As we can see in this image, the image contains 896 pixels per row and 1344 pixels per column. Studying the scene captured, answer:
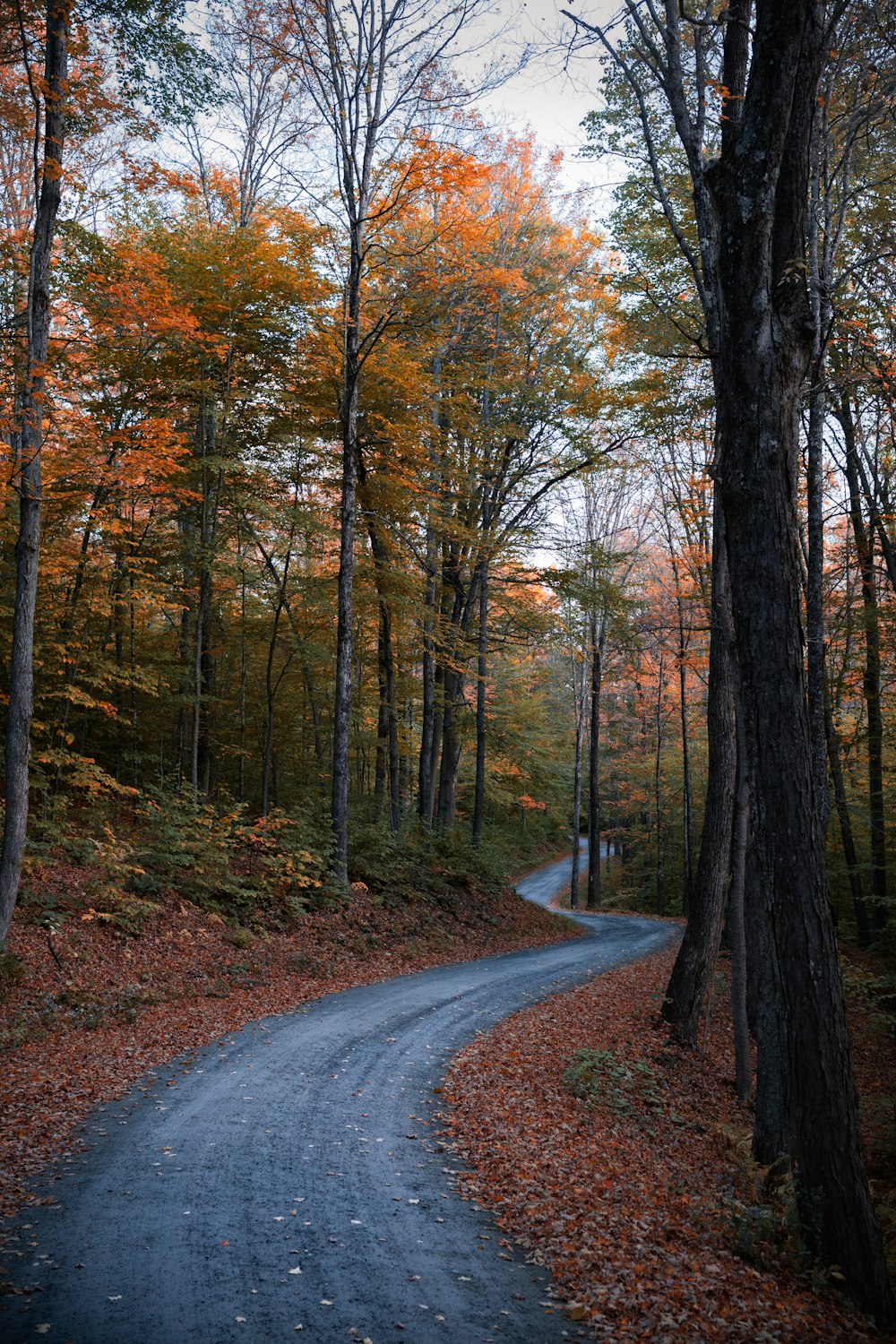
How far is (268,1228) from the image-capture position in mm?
4332

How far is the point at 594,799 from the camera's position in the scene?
89.7ft

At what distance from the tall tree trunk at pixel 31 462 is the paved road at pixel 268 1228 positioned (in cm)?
368

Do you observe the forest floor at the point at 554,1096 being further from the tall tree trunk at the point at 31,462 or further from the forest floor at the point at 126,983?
the tall tree trunk at the point at 31,462

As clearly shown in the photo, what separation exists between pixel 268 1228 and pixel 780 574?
5151 mm

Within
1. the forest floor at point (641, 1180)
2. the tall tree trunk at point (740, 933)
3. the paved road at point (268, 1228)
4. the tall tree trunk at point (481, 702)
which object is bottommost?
the forest floor at point (641, 1180)

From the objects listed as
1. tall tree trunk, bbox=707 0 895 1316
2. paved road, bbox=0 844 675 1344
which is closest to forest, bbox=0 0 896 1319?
tall tree trunk, bbox=707 0 895 1316

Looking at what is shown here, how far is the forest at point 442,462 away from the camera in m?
5.32

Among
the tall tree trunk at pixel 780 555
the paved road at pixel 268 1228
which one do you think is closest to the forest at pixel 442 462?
the tall tree trunk at pixel 780 555

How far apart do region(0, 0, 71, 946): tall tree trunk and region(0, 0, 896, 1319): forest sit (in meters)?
0.06

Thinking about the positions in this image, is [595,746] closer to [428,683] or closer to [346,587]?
[428,683]

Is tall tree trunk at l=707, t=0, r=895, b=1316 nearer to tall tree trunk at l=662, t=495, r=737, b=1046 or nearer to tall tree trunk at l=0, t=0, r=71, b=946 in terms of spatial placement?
tall tree trunk at l=662, t=495, r=737, b=1046

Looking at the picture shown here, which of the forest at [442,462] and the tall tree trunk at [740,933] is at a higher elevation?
the forest at [442,462]

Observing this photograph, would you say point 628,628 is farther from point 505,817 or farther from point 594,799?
point 505,817

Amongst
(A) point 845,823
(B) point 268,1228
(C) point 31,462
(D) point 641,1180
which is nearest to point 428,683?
(A) point 845,823
